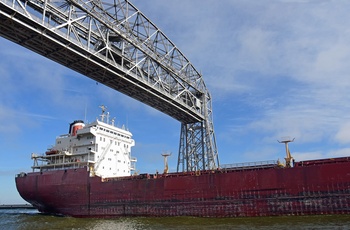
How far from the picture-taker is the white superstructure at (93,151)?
25672 millimetres

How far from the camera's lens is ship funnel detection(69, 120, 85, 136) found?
93.0ft

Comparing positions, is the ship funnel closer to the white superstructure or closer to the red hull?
the white superstructure

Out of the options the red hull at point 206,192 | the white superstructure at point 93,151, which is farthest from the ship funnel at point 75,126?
the red hull at point 206,192

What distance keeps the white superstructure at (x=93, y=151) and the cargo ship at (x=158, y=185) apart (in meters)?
0.09

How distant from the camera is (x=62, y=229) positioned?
15.7 m

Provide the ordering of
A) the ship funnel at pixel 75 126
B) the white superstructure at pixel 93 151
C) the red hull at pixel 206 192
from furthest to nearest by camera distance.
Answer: the ship funnel at pixel 75 126, the white superstructure at pixel 93 151, the red hull at pixel 206 192

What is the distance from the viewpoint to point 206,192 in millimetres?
18531

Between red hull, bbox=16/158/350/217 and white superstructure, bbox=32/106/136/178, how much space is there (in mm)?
1861

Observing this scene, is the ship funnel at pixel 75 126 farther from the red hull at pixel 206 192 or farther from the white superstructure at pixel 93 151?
the red hull at pixel 206 192

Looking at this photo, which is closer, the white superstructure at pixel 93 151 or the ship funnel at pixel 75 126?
the white superstructure at pixel 93 151

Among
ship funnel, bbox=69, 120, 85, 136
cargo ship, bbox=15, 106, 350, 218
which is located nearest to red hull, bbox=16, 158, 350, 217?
cargo ship, bbox=15, 106, 350, 218

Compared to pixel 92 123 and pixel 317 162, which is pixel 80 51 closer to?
pixel 92 123

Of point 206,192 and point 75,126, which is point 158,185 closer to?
point 206,192

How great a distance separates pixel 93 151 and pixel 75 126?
4646 mm
